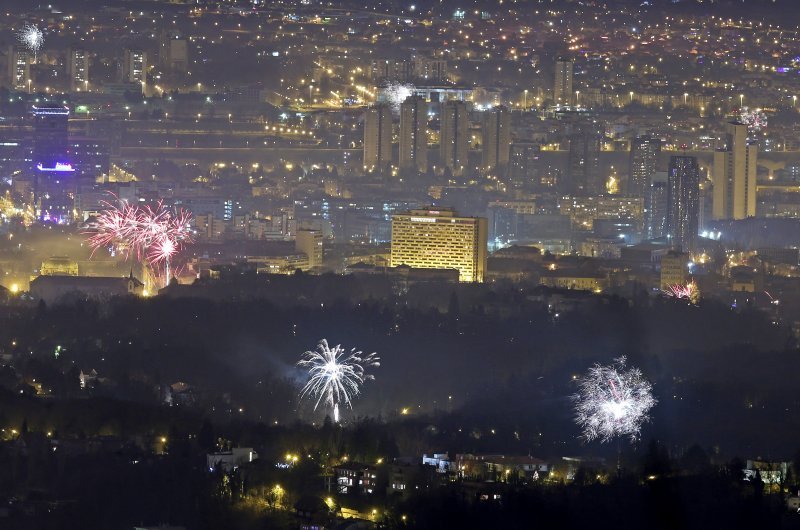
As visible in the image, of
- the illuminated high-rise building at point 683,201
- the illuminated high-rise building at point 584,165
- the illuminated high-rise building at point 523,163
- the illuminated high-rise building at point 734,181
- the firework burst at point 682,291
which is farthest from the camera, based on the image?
the illuminated high-rise building at point 523,163

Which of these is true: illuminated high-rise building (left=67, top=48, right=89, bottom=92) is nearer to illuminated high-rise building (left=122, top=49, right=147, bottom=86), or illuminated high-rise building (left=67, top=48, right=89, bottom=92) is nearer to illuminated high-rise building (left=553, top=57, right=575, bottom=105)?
illuminated high-rise building (left=122, top=49, right=147, bottom=86)

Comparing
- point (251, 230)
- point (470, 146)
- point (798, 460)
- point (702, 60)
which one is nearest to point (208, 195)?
point (251, 230)

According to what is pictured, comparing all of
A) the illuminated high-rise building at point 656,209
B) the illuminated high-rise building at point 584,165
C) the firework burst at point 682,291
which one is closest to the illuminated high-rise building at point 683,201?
the illuminated high-rise building at point 656,209

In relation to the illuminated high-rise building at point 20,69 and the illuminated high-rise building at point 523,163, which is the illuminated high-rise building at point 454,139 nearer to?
the illuminated high-rise building at point 523,163

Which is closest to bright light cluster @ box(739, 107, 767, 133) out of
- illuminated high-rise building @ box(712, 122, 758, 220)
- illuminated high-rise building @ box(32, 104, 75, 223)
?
illuminated high-rise building @ box(712, 122, 758, 220)

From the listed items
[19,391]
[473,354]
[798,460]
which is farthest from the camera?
[473,354]

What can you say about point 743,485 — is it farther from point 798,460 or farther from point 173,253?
point 173,253

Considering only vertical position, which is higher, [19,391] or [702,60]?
[702,60]
